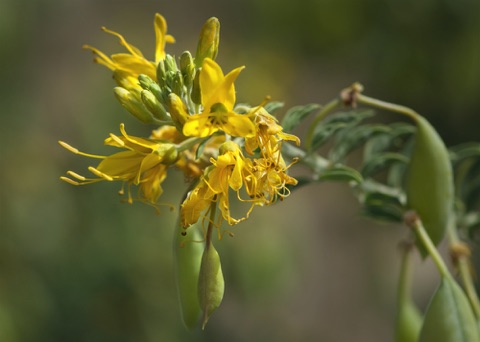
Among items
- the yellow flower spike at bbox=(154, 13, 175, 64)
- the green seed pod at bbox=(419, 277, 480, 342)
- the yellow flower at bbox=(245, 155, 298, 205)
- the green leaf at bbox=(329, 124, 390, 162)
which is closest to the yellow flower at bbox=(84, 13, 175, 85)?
the yellow flower spike at bbox=(154, 13, 175, 64)

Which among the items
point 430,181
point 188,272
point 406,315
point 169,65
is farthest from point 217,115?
point 406,315

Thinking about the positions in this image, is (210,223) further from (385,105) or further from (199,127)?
(385,105)

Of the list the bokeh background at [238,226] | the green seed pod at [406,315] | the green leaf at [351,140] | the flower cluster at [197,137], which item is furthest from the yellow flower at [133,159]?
the bokeh background at [238,226]

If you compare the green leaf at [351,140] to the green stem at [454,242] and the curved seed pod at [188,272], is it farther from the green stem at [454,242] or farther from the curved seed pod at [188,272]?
the curved seed pod at [188,272]

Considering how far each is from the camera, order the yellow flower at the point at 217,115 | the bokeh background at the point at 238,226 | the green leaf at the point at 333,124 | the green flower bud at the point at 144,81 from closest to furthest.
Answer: the yellow flower at the point at 217,115 → the green flower bud at the point at 144,81 → the green leaf at the point at 333,124 → the bokeh background at the point at 238,226

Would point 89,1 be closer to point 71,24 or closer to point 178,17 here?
point 71,24

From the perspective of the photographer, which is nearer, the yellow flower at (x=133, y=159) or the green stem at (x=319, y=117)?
the yellow flower at (x=133, y=159)

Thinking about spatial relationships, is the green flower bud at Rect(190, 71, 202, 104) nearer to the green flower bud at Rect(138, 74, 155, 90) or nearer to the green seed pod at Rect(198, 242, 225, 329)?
the green flower bud at Rect(138, 74, 155, 90)

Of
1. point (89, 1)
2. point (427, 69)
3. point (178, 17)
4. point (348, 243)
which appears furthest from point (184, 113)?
point (89, 1)
